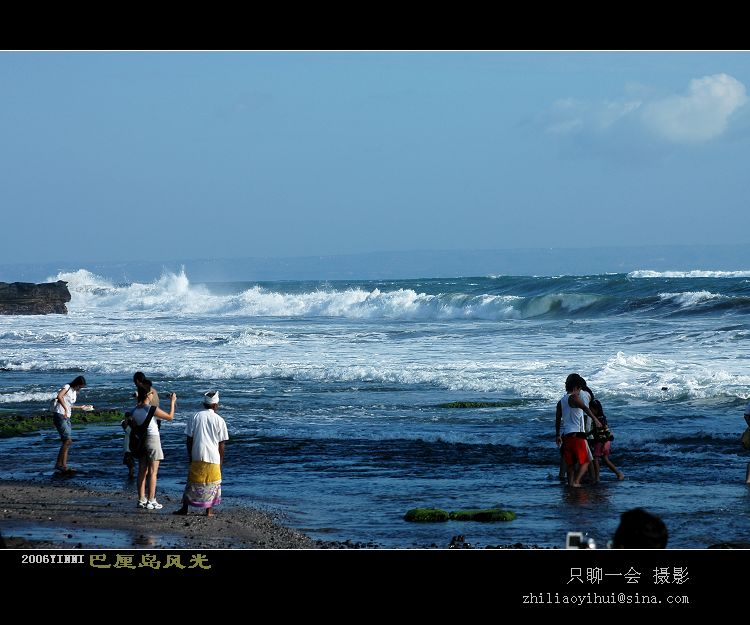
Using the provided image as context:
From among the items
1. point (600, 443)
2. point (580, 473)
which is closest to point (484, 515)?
point (580, 473)

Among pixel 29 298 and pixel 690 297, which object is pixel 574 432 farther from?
pixel 29 298

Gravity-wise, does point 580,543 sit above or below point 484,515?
above

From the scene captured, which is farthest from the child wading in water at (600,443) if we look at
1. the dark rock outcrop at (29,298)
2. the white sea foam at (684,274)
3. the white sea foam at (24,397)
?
the white sea foam at (684,274)

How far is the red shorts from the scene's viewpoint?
12000 mm

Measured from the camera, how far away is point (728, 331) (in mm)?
32156

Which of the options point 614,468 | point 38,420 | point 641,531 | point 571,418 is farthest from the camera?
point 38,420

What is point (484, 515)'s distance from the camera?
10594mm

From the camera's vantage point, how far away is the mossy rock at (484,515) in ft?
34.3

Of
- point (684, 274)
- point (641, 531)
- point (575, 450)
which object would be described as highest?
point (684, 274)

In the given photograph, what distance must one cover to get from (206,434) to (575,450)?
429 cm
